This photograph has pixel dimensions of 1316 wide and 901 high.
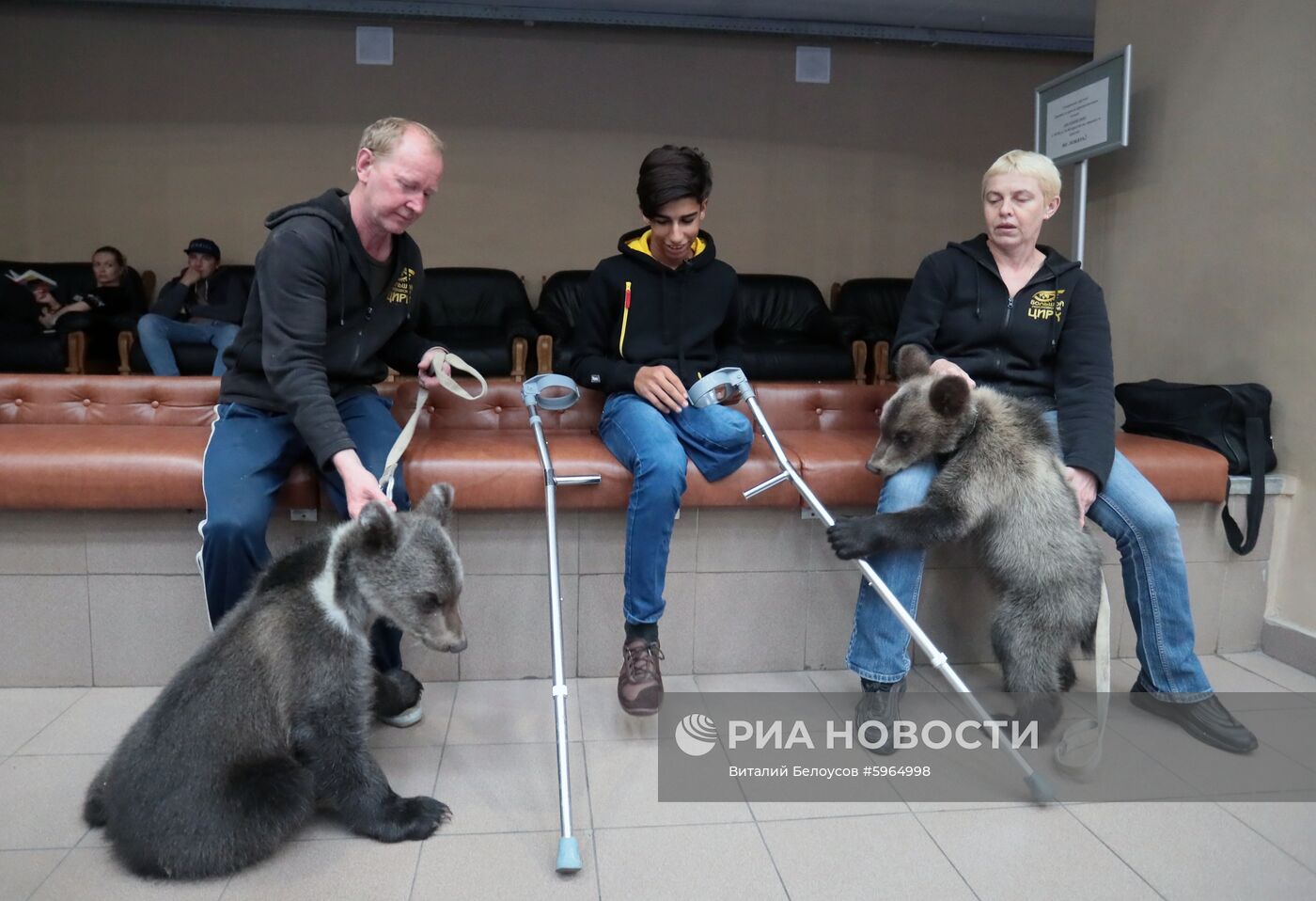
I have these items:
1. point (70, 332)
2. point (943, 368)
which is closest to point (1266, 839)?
point (943, 368)

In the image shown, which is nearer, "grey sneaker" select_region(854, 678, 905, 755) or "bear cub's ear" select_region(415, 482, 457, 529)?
"bear cub's ear" select_region(415, 482, 457, 529)

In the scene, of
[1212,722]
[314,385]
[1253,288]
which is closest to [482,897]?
[314,385]

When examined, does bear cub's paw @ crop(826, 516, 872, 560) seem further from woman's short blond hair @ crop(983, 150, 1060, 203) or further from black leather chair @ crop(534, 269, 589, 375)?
black leather chair @ crop(534, 269, 589, 375)

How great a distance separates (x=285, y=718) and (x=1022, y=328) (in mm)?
2308

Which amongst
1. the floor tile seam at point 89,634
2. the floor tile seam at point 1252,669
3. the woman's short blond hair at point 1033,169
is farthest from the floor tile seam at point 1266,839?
the floor tile seam at point 89,634

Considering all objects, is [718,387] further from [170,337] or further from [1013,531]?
[170,337]

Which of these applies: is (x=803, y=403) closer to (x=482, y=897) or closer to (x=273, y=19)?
(x=482, y=897)

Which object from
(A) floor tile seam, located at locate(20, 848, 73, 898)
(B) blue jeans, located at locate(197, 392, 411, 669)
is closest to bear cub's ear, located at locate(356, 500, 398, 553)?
(B) blue jeans, located at locate(197, 392, 411, 669)

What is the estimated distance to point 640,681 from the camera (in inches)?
93.9

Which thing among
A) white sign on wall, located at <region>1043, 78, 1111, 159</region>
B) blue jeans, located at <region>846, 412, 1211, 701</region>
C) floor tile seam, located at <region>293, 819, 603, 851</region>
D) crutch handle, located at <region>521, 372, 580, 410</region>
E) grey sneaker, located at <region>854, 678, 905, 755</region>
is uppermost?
white sign on wall, located at <region>1043, 78, 1111, 159</region>

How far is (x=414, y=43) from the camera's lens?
22.8ft

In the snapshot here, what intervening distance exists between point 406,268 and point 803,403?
63.3 inches

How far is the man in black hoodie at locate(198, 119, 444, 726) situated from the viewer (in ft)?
7.20

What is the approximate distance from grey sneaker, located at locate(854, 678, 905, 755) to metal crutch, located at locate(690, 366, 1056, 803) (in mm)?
166
